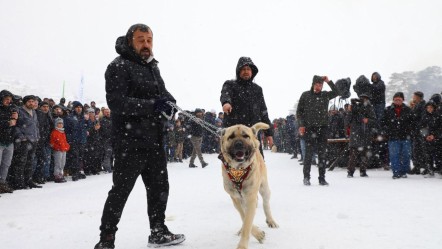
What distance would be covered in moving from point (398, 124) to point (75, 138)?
980 centimetres

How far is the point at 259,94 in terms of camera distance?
232 inches

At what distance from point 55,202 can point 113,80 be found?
4206 mm

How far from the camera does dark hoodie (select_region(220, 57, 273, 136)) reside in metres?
5.72

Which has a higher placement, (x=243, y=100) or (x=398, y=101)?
(x=398, y=101)

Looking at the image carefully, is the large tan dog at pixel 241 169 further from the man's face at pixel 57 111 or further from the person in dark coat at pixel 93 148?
the person in dark coat at pixel 93 148

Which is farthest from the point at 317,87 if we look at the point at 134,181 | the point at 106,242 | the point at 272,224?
the point at 106,242

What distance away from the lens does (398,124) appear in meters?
9.69

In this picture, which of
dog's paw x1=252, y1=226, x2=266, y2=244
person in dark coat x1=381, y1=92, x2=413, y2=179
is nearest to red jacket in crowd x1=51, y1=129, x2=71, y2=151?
dog's paw x1=252, y1=226, x2=266, y2=244

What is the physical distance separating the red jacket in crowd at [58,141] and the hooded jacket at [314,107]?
6834mm

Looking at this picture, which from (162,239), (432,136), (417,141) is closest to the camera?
(162,239)

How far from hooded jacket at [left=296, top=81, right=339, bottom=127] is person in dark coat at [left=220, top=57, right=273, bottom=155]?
9.06ft

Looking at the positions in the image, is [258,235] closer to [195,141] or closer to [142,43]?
[142,43]

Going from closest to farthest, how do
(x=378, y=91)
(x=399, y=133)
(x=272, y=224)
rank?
(x=272, y=224), (x=399, y=133), (x=378, y=91)

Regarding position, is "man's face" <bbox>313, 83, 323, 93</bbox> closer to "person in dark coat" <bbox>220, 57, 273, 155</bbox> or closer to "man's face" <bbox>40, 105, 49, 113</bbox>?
"person in dark coat" <bbox>220, 57, 273, 155</bbox>
